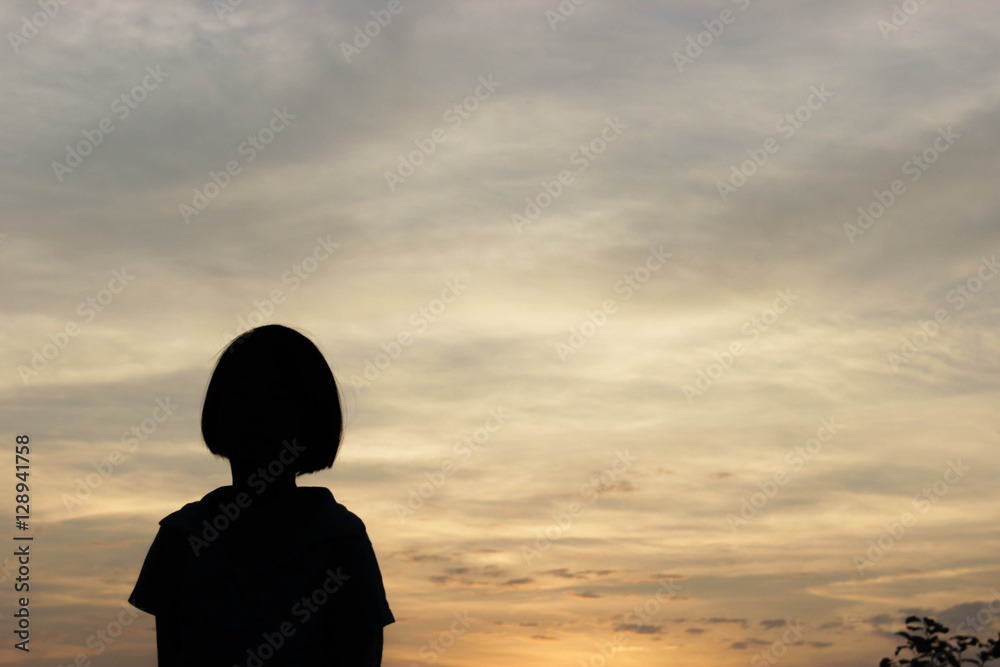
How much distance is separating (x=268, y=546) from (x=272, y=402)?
0.43 meters

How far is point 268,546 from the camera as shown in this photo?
2.71 m

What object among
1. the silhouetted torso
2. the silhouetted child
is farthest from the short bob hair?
the silhouetted torso

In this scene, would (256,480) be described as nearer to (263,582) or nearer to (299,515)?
(299,515)

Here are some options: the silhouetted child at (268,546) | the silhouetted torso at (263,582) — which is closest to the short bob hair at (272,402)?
the silhouetted child at (268,546)

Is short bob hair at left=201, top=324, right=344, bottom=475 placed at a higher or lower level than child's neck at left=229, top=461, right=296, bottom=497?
higher

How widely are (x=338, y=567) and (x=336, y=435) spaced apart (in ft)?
1.32

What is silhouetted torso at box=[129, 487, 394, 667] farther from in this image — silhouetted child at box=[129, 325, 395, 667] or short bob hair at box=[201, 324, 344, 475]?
short bob hair at box=[201, 324, 344, 475]

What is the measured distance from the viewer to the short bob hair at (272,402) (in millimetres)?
2748

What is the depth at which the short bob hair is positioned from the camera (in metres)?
2.75

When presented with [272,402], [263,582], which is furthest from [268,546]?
[272,402]

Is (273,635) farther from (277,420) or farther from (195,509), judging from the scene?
(277,420)

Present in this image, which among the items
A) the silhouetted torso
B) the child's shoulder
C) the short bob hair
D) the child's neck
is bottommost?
the silhouetted torso

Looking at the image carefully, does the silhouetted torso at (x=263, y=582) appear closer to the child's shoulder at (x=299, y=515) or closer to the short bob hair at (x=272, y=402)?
the child's shoulder at (x=299, y=515)

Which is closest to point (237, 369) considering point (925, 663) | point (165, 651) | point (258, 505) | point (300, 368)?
point (300, 368)
